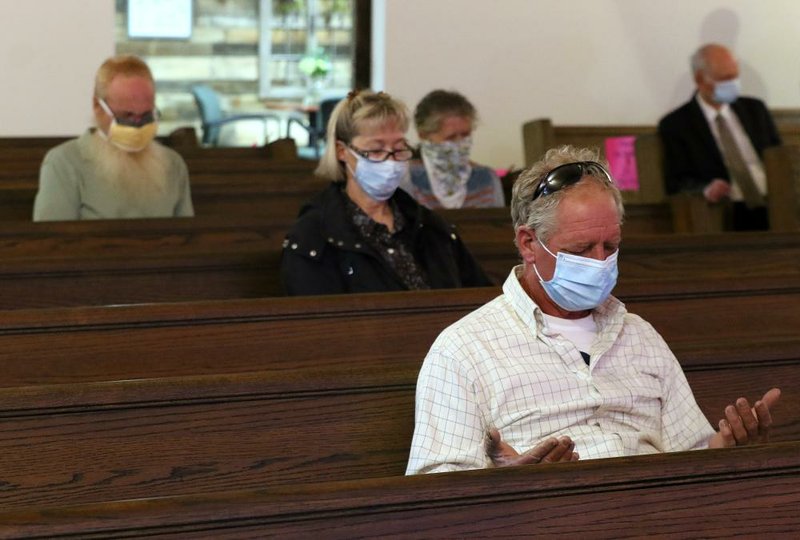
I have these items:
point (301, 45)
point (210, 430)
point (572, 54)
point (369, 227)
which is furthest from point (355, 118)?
point (301, 45)

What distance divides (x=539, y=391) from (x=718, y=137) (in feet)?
15.2

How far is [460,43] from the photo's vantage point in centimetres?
795

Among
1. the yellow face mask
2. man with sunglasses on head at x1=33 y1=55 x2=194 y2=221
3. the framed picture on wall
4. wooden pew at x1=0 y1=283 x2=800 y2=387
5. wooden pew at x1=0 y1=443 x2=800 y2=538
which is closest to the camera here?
wooden pew at x1=0 y1=443 x2=800 y2=538

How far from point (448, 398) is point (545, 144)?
16.2 ft

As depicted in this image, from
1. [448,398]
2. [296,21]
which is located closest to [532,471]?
[448,398]

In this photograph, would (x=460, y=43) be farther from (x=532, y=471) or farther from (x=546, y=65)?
(x=532, y=471)

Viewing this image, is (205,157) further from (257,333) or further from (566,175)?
(566,175)

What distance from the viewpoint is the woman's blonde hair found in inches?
143

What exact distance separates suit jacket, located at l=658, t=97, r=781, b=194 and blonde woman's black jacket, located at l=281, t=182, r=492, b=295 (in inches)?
125

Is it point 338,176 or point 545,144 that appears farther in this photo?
point 545,144

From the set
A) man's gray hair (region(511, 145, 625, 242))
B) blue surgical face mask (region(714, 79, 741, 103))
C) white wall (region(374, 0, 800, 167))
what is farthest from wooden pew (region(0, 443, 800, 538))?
white wall (region(374, 0, 800, 167))

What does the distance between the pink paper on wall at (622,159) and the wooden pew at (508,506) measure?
533cm

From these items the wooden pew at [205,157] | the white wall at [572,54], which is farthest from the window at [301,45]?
the wooden pew at [205,157]

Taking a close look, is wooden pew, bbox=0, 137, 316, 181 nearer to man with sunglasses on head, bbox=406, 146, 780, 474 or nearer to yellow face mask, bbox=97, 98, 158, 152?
yellow face mask, bbox=97, 98, 158, 152
